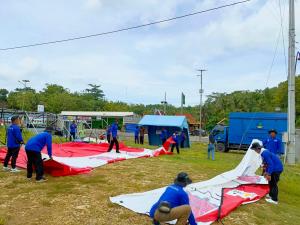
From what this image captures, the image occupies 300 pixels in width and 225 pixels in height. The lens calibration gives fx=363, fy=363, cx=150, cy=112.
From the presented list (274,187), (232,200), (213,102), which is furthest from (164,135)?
(213,102)

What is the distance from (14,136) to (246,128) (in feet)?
59.0

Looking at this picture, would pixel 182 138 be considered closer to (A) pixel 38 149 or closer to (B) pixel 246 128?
(B) pixel 246 128

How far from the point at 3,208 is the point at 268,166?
5.90 m

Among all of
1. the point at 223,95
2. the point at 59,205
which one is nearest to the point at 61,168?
the point at 59,205

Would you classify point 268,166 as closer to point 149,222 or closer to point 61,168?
point 149,222

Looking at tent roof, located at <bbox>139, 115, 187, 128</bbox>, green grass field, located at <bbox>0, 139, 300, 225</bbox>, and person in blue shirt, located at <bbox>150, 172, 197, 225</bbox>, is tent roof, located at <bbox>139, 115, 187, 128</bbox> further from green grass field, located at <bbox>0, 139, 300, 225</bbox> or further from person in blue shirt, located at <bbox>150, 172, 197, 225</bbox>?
person in blue shirt, located at <bbox>150, 172, 197, 225</bbox>

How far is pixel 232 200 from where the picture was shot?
7953mm

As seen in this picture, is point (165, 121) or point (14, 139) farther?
point (165, 121)

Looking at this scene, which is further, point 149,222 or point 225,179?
point 225,179

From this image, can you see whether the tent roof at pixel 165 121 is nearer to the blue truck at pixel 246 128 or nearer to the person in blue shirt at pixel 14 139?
the blue truck at pixel 246 128

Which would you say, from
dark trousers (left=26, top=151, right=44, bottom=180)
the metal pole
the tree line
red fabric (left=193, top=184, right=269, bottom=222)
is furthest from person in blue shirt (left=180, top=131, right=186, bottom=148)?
the tree line

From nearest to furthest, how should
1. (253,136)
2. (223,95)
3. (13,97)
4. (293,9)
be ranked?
(293,9) < (253,136) < (223,95) < (13,97)

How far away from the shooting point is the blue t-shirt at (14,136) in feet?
33.6

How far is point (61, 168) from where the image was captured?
999 cm
